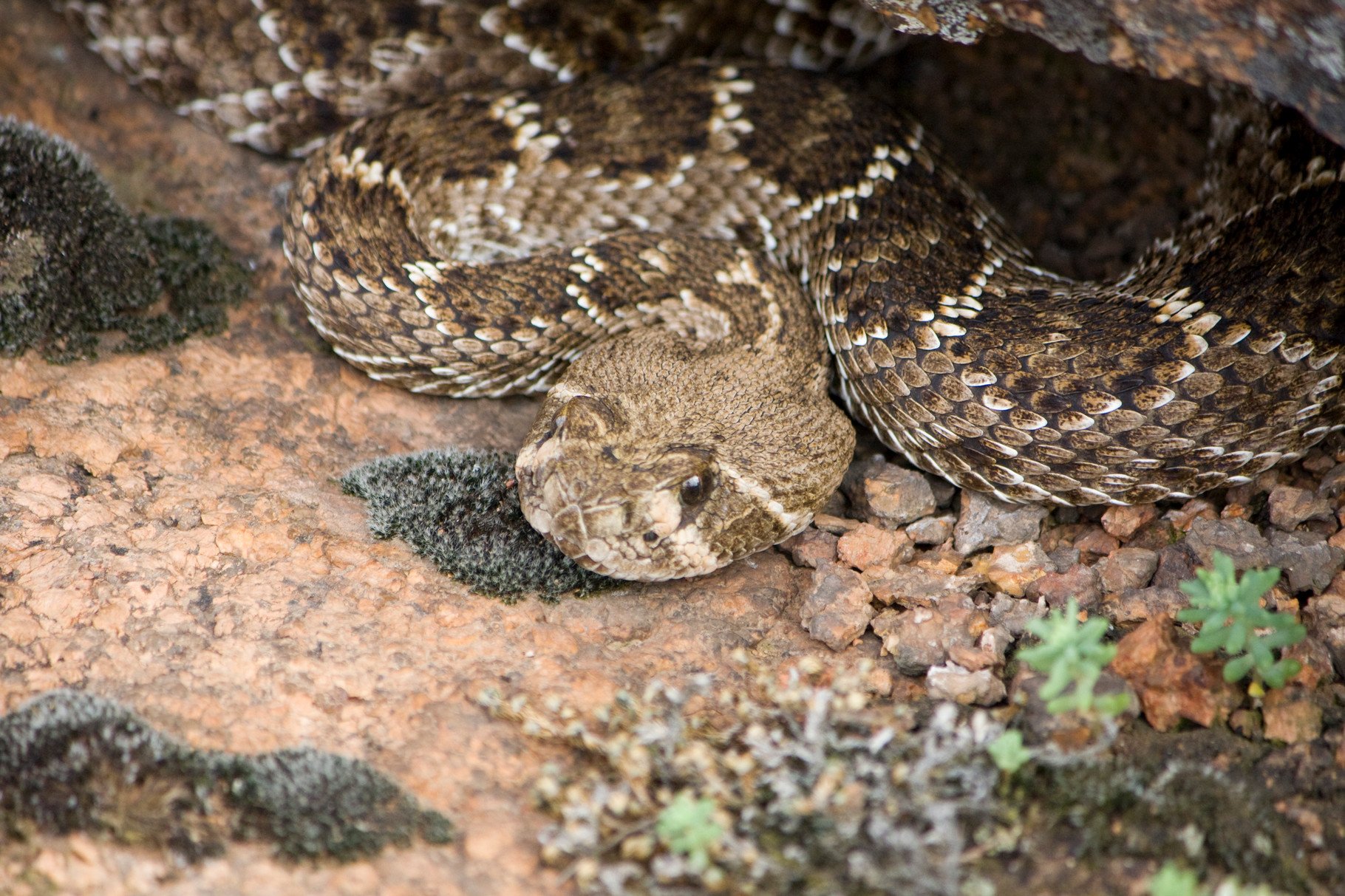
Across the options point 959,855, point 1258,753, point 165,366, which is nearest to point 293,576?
point 165,366

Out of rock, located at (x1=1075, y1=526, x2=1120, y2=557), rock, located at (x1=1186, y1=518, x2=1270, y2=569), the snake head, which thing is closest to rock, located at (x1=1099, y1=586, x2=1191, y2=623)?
rock, located at (x1=1186, y1=518, x2=1270, y2=569)

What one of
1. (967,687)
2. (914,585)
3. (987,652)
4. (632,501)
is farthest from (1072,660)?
(632,501)

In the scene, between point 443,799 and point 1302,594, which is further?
point 1302,594

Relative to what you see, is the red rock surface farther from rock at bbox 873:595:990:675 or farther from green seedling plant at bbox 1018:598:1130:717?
green seedling plant at bbox 1018:598:1130:717

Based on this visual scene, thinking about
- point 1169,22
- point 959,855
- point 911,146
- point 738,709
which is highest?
→ point 1169,22

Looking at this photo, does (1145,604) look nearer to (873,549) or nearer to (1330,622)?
(1330,622)

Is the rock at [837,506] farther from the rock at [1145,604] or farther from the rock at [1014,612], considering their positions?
the rock at [1145,604]

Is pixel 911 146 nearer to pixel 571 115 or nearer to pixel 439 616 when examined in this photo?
pixel 571 115
